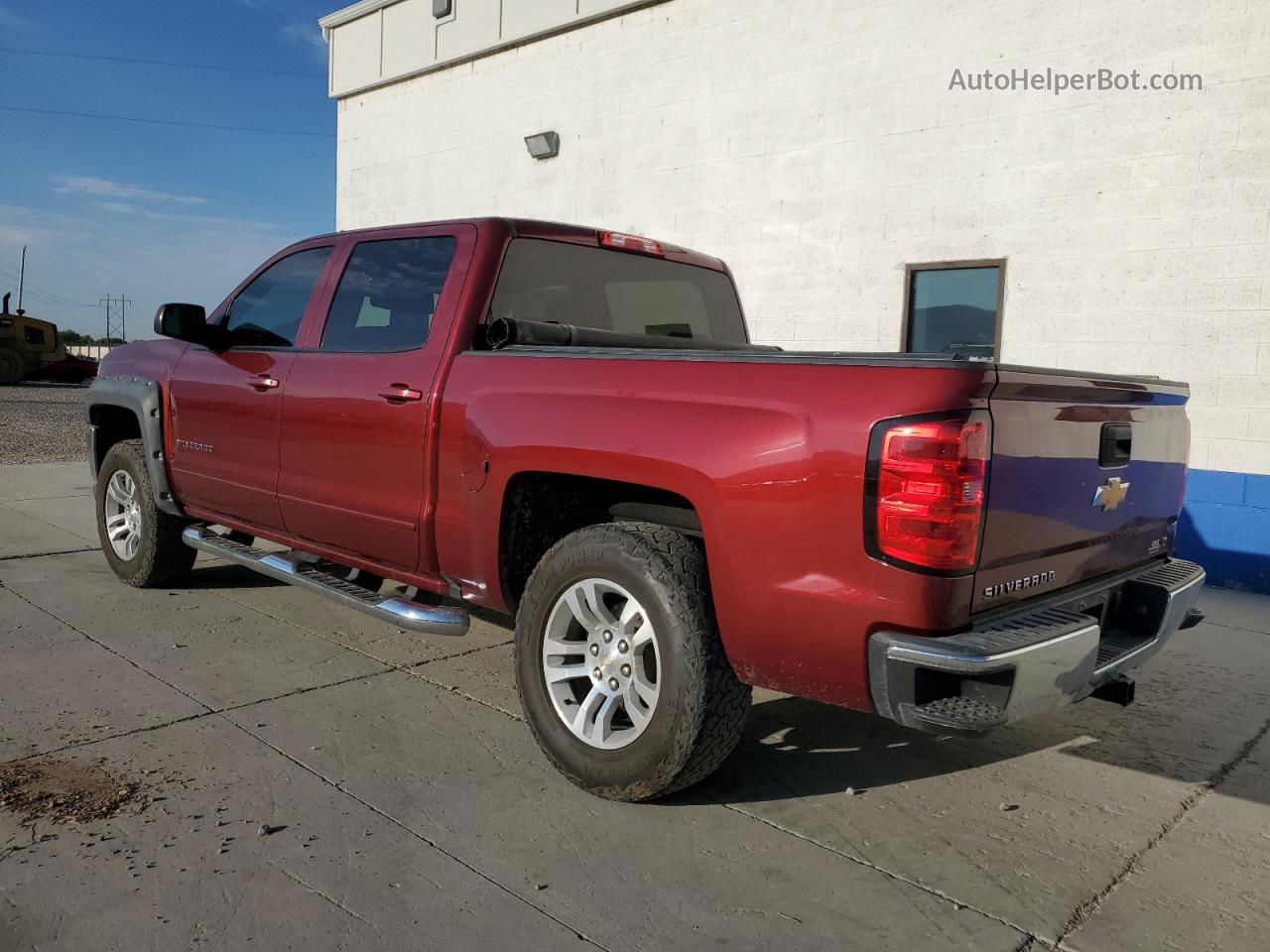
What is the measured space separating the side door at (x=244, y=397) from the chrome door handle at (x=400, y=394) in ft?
2.67

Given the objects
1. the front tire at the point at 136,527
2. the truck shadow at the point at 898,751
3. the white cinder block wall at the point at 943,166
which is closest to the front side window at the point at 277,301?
the front tire at the point at 136,527

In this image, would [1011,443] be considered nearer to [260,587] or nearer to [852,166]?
[260,587]

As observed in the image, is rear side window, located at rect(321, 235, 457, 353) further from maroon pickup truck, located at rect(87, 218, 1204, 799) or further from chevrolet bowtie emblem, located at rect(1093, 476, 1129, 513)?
chevrolet bowtie emblem, located at rect(1093, 476, 1129, 513)

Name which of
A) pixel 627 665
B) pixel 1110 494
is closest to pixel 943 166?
pixel 1110 494

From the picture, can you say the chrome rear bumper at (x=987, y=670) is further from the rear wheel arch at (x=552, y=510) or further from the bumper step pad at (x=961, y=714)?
the rear wheel arch at (x=552, y=510)

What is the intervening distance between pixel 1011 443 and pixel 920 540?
369 mm

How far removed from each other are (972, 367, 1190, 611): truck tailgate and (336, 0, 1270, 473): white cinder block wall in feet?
12.6

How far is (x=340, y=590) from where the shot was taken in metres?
3.89

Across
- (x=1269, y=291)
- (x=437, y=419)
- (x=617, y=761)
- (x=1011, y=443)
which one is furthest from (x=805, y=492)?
(x=1269, y=291)

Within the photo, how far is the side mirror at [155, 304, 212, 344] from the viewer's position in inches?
178

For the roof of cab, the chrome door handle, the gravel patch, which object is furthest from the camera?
the gravel patch

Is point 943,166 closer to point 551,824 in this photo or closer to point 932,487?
point 932,487

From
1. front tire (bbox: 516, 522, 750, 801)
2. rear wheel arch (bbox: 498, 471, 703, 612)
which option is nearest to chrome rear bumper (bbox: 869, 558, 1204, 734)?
front tire (bbox: 516, 522, 750, 801)

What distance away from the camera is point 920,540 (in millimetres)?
2359
